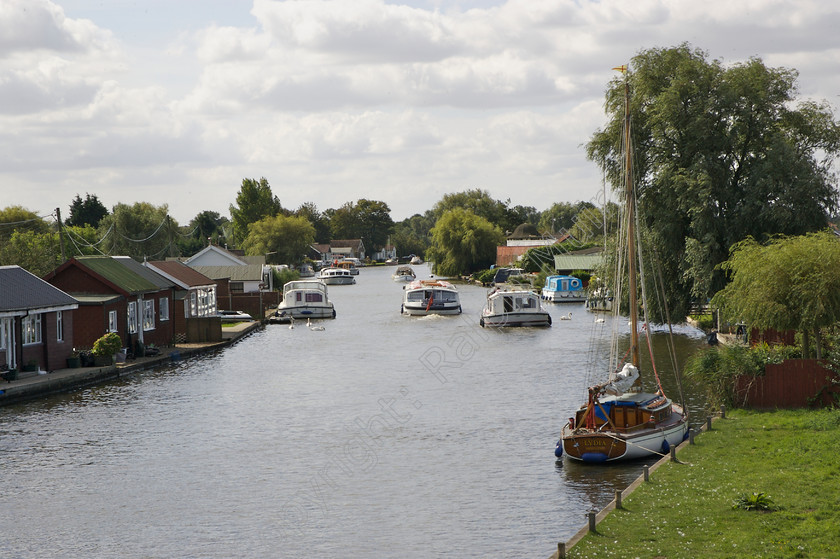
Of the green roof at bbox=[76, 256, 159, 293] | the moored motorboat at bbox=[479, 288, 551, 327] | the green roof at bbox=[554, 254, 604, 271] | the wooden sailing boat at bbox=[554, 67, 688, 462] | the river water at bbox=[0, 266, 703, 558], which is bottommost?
the river water at bbox=[0, 266, 703, 558]

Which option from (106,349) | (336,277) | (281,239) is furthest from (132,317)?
(281,239)

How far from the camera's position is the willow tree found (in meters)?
A: 29.1

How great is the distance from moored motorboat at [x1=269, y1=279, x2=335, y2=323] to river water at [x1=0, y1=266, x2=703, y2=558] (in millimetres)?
27405

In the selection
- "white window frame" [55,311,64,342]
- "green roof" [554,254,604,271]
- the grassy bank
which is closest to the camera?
the grassy bank

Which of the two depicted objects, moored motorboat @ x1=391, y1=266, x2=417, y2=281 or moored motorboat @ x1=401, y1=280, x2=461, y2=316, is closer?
moored motorboat @ x1=401, y1=280, x2=461, y2=316

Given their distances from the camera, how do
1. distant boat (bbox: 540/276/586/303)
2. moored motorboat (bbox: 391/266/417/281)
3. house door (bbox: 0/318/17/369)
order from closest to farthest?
house door (bbox: 0/318/17/369), distant boat (bbox: 540/276/586/303), moored motorboat (bbox: 391/266/417/281)

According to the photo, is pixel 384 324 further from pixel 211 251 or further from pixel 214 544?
pixel 214 544

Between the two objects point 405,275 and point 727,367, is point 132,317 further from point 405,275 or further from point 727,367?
point 405,275

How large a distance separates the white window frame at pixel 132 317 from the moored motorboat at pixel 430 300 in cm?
3221

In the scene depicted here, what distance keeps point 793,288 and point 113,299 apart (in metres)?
34.0

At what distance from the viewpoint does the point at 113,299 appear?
48.4m

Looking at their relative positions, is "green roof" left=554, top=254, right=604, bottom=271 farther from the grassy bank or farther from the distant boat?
the grassy bank

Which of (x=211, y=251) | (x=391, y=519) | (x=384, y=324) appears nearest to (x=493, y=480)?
(x=391, y=519)

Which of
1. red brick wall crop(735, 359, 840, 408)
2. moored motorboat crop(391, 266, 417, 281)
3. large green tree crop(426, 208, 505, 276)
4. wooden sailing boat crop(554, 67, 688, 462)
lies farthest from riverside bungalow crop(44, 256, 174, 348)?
large green tree crop(426, 208, 505, 276)
